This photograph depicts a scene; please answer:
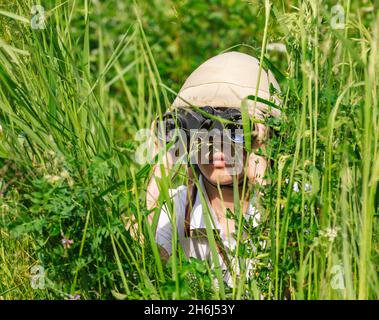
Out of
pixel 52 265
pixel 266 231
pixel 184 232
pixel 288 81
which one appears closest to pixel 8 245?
pixel 52 265

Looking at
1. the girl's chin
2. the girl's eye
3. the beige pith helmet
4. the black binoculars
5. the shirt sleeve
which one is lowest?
the shirt sleeve

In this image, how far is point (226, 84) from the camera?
2.20 metres

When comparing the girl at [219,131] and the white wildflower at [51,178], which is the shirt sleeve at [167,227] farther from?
the white wildflower at [51,178]

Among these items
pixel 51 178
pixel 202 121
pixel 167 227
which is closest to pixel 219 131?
pixel 202 121

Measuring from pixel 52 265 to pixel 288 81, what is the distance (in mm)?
652

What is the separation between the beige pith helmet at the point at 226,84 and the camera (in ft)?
7.18

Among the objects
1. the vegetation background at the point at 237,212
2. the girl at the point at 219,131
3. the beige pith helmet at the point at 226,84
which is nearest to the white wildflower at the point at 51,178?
the vegetation background at the point at 237,212

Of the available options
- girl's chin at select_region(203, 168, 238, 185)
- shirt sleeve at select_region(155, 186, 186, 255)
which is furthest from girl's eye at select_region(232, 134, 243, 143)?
shirt sleeve at select_region(155, 186, 186, 255)

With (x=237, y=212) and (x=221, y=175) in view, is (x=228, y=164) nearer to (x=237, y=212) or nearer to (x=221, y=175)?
(x=221, y=175)

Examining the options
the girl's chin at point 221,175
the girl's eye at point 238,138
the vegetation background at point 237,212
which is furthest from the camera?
the girl's chin at point 221,175

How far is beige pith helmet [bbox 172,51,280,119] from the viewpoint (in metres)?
2.19

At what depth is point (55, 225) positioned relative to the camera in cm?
173

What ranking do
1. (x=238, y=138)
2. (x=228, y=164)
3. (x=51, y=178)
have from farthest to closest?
(x=228, y=164)
(x=238, y=138)
(x=51, y=178)

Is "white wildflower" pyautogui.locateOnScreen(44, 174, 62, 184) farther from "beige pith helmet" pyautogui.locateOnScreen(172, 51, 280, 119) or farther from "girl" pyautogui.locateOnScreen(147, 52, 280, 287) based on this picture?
"beige pith helmet" pyautogui.locateOnScreen(172, 51, 280, 119)
